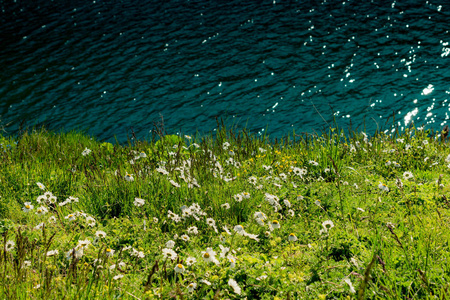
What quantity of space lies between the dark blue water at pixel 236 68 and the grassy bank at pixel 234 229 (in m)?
3.36

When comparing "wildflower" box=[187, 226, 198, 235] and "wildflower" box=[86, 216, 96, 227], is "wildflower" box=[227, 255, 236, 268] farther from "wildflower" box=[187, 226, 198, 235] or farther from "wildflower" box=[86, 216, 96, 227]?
"wildflower" box=[86, 216, 96, 227]

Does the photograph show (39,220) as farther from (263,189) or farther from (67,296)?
(263,189)

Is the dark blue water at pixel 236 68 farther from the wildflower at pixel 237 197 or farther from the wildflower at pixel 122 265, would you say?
the wildflower at pixel 122 265

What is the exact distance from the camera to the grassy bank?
11.2 ft

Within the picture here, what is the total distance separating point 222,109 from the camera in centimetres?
1456

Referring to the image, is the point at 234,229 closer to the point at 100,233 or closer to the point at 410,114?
the point at 100,233

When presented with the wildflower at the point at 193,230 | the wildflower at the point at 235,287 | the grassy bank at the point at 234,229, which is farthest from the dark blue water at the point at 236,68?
the wildflower at the point at 235,287

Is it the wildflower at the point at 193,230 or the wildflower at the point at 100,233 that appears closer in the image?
the wildflower at the point at 100,233

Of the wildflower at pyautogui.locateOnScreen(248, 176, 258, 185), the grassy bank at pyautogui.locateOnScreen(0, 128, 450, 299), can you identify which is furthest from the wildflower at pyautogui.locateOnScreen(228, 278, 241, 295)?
the wildflower at pyautogui.locateOnScreen(248, 176, 258, 185)

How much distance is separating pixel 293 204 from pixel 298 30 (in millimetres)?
18217

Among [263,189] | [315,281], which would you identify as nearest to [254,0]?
[263,189]

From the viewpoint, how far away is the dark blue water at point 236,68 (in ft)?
45.6

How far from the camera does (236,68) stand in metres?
17.9

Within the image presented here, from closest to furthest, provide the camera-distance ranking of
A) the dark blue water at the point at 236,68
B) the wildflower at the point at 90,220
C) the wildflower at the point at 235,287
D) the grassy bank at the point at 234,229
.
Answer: the wildflower at the point at 235,287, the grassy bank at the point at 234,229, the wildflower at the point at 90,220, the dark blue water at the point at 236,68
